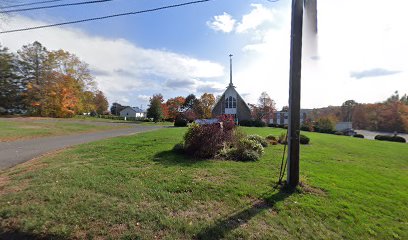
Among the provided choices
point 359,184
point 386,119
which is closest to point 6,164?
point 359,184

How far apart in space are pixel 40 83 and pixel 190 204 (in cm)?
5191

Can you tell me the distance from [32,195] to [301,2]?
7.22m

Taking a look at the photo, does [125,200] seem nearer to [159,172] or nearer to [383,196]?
[159,172]

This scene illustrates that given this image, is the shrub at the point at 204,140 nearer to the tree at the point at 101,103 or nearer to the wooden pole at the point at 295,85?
the wooden pole at the point at 295,85

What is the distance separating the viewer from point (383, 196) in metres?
5.78

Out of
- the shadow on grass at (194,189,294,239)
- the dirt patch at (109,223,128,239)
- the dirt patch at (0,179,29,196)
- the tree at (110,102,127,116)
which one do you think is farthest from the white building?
the dirt patch at (109,223,128,239)

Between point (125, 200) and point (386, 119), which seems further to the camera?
point (386, 119)

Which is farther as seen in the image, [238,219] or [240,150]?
[240,150]

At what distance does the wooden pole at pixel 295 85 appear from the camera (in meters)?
5.62

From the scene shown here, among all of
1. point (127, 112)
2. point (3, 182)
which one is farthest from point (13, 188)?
point (127, 112)

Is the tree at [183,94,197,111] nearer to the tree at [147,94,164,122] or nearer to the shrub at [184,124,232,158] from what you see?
the tree at [147,94,164,122]

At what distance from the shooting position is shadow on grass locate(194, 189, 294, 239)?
3621 millimetres

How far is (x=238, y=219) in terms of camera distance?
4.10 m

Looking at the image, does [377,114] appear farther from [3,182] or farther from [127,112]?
[127,112]
